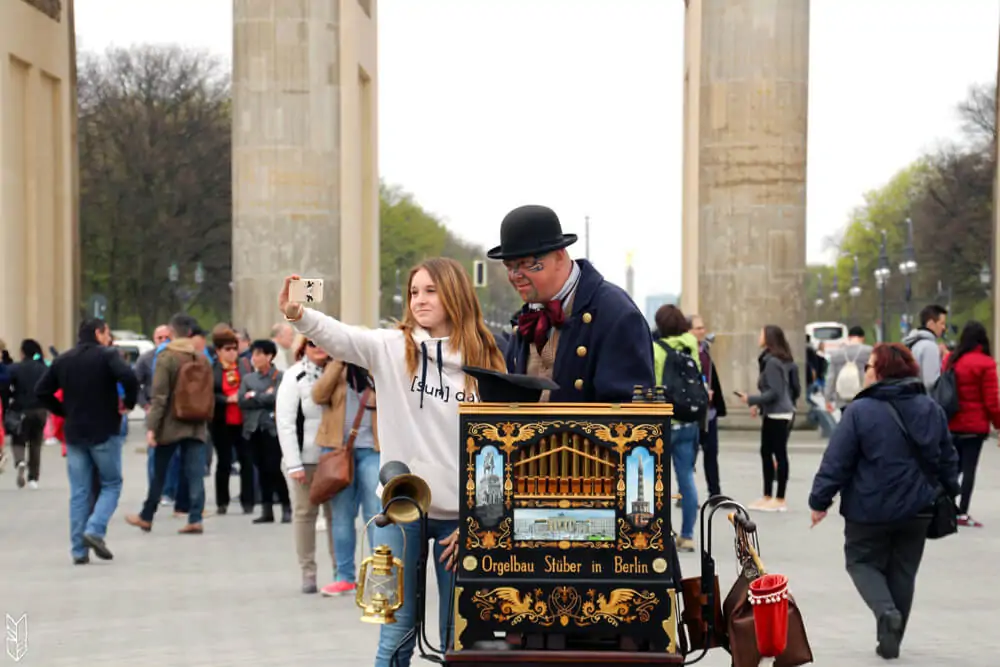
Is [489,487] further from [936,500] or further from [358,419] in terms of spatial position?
[358,419]

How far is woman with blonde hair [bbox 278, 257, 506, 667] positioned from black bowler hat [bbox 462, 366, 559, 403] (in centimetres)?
111

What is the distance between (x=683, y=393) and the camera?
1452 cm

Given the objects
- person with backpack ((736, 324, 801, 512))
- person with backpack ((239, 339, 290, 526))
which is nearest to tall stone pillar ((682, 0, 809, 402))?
person with backpack ((736, 324, 801, 512))

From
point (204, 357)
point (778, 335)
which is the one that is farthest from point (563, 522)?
point (778, 335)

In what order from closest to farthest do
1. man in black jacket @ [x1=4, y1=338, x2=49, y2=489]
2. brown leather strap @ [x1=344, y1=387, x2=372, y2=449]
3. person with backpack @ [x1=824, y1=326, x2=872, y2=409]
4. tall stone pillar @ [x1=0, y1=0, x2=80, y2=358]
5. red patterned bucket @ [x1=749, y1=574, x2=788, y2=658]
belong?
red patterned bucket @ [x1=749, y1=574, x2=788, y2=658], brown leather strap @ [x1=344, y1=387, x2=372, y2=449], man in black jacket @ [x1=4, y1=338, x2=49, y2=489], person with backpack @ [x1=824, y1=326, x2=872, y2=409], tall stone pillar @ [x1=0, y1=0, x2=80, y2=358]

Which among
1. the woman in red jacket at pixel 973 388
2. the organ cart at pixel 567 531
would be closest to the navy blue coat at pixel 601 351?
the organ cart at pixel 567 531

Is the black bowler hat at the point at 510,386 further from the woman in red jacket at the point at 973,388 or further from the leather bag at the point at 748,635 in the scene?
the woman in red jacket at the point at 973,388

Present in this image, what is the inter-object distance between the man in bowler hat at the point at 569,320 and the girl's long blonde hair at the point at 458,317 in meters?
0.83

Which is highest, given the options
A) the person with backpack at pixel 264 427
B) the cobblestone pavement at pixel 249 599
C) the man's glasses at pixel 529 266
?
the man's glasses at pixel 529 266

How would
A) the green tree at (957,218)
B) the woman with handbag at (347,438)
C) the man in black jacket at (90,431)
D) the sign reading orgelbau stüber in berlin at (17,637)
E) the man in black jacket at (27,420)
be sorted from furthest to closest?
1. the green tree at (957,218)
2. the man in black jacket at (27,420)
3. the man in black jacket at (90,431)
4. the woman with handbag at (347,438)
5. the sign reading orgelbau stüber in berlin at (17,637)

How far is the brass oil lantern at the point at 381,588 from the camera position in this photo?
5461mm

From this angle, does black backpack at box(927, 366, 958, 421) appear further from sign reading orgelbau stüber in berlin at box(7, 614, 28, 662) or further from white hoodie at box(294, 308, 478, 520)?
white hoodie at box(294, 308, 478, 520)

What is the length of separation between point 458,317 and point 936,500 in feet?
13.8

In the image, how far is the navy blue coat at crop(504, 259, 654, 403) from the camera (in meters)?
5.48
